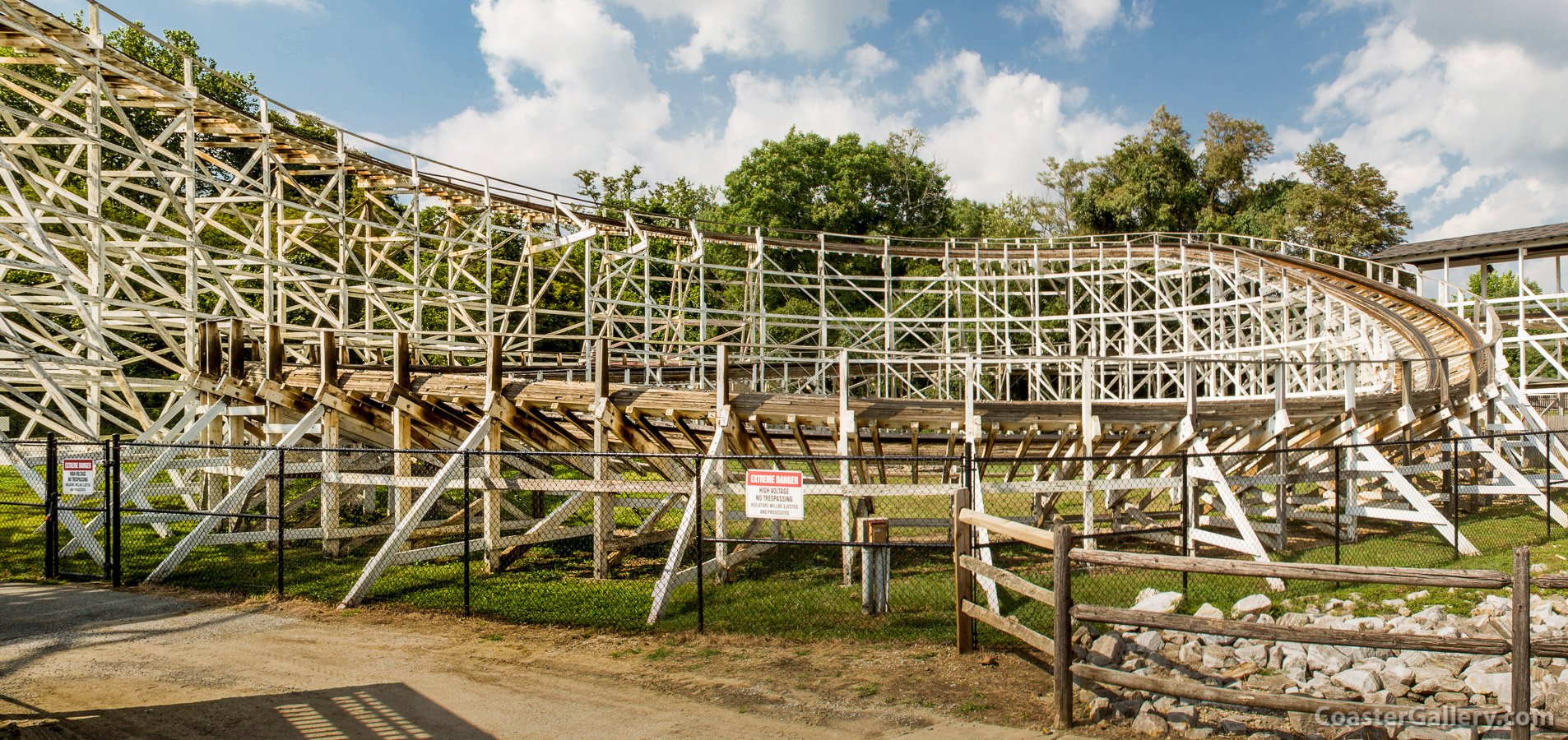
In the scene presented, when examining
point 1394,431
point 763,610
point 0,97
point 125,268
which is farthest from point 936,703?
point 0,97

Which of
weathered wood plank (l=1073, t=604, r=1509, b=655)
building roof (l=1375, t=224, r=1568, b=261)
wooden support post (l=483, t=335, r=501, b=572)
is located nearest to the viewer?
weathered wood plank (l=1073, t=604, r=1509, b=655)

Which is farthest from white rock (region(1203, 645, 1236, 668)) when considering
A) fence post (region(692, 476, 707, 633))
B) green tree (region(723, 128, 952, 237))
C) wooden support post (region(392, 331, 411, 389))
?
green tree (region(723, 128, 952, 237))

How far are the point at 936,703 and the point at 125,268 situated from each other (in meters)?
16.3

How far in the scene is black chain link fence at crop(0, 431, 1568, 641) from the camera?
786 centimetres

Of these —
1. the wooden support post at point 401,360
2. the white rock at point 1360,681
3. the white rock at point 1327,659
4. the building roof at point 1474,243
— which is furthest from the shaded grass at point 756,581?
the building roof at point 1474,243

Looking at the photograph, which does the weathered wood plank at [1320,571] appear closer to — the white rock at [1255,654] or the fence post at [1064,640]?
the fence post at [1064,640]

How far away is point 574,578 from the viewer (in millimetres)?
9680

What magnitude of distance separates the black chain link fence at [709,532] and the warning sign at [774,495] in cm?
2

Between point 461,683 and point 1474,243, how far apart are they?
26.6 meters

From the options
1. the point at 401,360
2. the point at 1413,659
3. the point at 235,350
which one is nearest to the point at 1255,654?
the point at 1413,659

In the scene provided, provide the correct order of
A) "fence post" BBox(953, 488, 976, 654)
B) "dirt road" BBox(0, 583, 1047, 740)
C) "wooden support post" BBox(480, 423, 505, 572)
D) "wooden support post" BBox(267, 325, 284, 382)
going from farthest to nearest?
"wooden support post" BBox(267, 325, 284, 382), "wooden support post" BBox(480, 423, 505, 572), "fence post" BBox(953, 488, 976, 654), "dirt road" BBox(0, 583, 1047, 740)

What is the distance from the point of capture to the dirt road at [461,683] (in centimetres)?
513

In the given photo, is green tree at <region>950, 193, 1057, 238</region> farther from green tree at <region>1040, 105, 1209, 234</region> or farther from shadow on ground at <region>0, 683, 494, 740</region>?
shadow on ground at <region>0, 683, 494, 740</region>

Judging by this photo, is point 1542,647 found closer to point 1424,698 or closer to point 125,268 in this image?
point 1424,698
